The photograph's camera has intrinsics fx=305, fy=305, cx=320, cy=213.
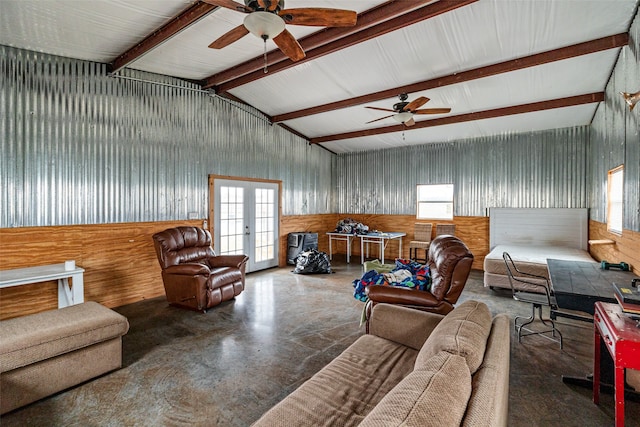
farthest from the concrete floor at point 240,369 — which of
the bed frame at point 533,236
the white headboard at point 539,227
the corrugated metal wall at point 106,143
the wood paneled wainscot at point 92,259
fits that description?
the white headboard at point 539,227

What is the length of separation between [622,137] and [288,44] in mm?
3962

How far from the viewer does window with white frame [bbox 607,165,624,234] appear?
385 centimetres

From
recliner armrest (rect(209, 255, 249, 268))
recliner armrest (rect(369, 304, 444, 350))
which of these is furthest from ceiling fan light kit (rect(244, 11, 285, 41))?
recliner armrest (rect(209, 255, 249, 268))

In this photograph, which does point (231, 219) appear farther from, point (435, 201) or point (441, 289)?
point (435, 201)

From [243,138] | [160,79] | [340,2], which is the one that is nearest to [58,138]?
[160,79]

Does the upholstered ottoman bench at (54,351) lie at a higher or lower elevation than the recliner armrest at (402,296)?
lower

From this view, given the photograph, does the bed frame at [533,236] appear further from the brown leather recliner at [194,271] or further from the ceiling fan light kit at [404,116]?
the brown leather recliner at [194,271]

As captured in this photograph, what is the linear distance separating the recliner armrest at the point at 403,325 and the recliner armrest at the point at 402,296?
2.25ft

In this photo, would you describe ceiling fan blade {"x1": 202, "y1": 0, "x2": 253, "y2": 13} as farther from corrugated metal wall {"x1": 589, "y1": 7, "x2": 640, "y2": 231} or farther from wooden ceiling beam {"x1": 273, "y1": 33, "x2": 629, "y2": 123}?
corrugated metal wall {"x1": 589, "y1": 7, "x2": 640, "y2": 231}

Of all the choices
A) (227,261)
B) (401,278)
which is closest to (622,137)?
(401,278)

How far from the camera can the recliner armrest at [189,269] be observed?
400 centimetres

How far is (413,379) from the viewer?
41.9 inches

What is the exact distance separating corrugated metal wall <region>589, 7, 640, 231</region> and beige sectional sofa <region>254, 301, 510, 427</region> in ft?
8.71

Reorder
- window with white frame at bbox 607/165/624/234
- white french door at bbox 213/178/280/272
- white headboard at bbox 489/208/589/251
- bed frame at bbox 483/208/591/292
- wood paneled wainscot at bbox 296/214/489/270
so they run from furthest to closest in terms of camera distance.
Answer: wood paneled wainscot at bbox 296/214/489/270 → white headboard at bbox 489/208/589/251 → white french door at bbox 213/178/280/272 → bed frame at bbox 483/208/591/292 → window with white frame at bbox 607/165/624/234
